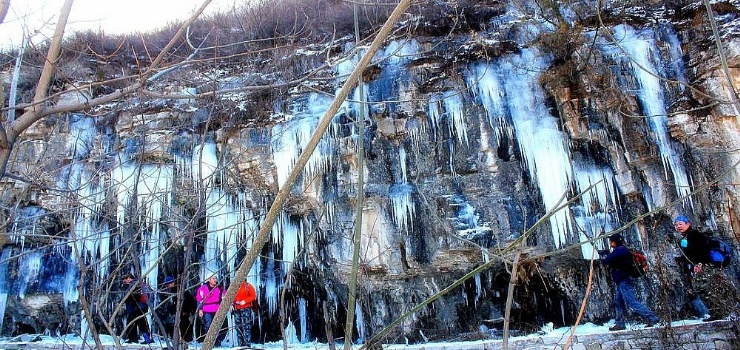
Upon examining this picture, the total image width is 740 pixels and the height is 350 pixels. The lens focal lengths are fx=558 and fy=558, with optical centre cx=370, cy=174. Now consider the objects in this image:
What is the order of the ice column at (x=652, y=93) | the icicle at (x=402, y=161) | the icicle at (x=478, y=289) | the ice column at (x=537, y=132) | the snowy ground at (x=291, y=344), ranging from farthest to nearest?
the icicle at (x=402, y=161) < the icicle at (x=478, y=289) < the ice column at (x=537, y=132) < the ice column at (x=652, y=93) < the snowy ground at (x=291, y=344)

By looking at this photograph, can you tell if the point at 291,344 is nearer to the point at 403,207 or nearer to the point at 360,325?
the point at 360,325

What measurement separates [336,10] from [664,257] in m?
8.18

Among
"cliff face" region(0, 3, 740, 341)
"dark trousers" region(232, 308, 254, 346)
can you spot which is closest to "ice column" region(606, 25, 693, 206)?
"cliff face" region(0, 3, 740, 341)

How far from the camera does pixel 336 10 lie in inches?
489

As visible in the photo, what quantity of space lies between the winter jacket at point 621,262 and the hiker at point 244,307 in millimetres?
4745

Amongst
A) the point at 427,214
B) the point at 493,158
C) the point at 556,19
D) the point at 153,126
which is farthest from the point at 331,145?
the point at 556,19

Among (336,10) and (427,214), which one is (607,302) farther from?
(336,10)

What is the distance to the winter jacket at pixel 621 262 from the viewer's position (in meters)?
6.82

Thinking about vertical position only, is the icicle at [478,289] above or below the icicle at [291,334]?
above

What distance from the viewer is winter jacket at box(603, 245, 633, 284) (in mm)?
6824

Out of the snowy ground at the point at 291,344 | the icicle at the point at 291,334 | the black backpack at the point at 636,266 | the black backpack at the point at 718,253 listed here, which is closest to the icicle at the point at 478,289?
the snowy ground at the point at 291,344

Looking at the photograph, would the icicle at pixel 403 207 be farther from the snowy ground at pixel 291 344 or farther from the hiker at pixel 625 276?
the hiker at pixel 625 276

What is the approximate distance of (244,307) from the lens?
8203mm

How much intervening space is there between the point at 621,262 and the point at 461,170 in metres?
3.58
